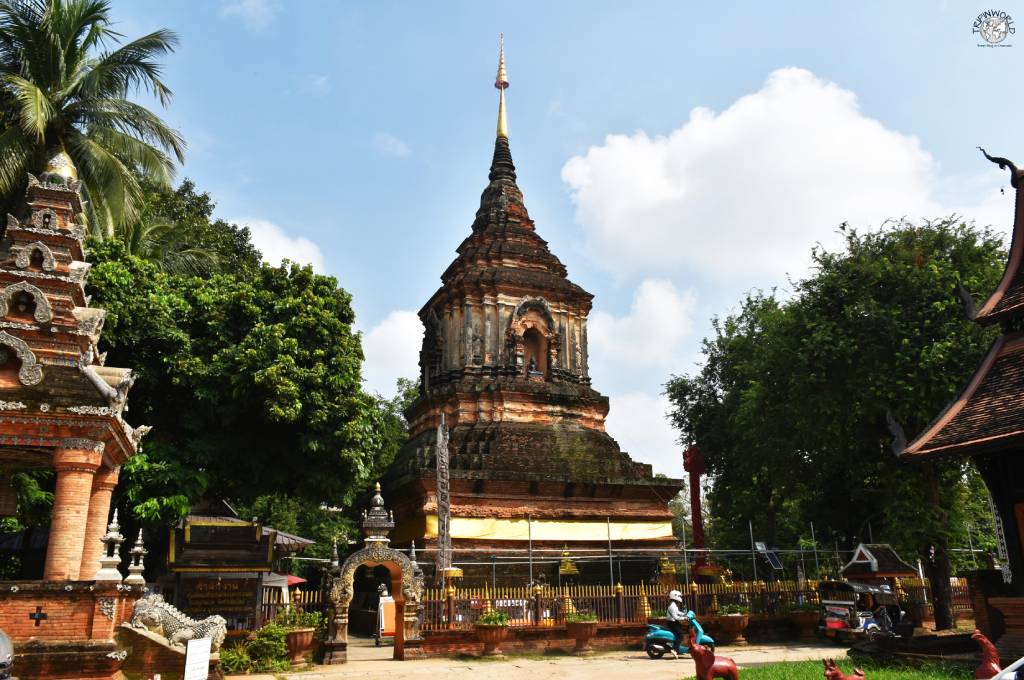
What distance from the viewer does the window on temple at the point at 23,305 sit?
465 inches

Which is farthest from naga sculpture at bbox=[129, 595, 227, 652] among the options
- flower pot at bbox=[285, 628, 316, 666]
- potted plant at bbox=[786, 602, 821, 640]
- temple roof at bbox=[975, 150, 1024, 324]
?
potted plant at bbox=[786, 602, 821, 640]

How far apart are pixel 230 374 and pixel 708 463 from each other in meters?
21.9

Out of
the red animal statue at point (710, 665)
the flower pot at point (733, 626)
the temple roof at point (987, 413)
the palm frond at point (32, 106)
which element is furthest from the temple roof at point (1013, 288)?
the palm frond at point (32, 106)

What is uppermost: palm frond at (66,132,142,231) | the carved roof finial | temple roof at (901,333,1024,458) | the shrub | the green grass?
palm frond at (66,132,142,231)

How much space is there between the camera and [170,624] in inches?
488

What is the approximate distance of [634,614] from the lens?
1888 centimetres

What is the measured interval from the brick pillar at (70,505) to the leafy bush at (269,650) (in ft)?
15.9

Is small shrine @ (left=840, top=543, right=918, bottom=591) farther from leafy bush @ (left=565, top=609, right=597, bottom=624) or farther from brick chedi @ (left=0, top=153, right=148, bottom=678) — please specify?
brick chedi @ (left=0, top=153, right=148, bottom=678)

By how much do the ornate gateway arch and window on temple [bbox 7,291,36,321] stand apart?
8203mm

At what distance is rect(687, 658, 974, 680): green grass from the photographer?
11008mm

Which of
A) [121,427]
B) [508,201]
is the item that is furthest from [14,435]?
[508,201]

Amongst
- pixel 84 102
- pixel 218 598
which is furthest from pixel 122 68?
pixel 218 598

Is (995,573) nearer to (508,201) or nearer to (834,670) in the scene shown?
(834,670)

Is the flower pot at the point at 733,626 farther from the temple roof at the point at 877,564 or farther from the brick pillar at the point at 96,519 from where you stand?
the brick pillar at the point at 96,519
